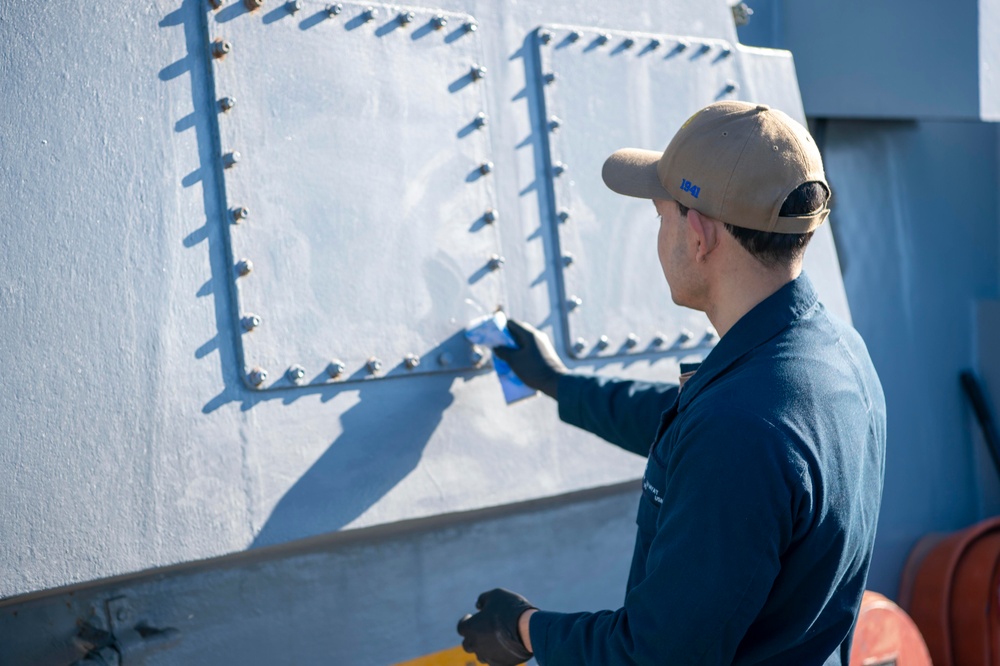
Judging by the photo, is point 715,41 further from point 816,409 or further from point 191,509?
point 191,509

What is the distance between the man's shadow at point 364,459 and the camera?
1.61 metres

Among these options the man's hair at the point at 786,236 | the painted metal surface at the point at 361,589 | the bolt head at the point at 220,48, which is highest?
the bolt head at the point at 220,48

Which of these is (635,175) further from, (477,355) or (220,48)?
(220,48)

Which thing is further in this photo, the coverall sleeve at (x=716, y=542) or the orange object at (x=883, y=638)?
the orange object at (x=883, y=638)

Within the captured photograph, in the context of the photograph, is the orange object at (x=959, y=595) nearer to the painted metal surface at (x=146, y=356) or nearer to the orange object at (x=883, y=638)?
the orange object at (x=883, y=638)

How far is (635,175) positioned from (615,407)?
48 centimetres

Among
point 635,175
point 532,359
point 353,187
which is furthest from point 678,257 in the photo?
point 353,187

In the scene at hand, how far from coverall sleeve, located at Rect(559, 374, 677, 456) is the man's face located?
396 millimetres

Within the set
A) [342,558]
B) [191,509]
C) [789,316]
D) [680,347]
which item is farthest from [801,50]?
[191,509]

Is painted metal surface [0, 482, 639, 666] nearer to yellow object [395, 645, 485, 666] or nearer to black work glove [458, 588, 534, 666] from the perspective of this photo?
yellow object [395, 645, 485, 666]

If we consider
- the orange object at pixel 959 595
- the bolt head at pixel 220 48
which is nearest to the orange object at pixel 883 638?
the orange object at pixel 959 595

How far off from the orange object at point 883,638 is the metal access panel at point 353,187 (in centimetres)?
105

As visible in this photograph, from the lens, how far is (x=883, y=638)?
7.19ft

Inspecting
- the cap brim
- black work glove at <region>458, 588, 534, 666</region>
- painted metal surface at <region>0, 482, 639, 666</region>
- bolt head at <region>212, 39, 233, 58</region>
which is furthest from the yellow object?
bolt head at <region>212, 39, 233, 58</region>
